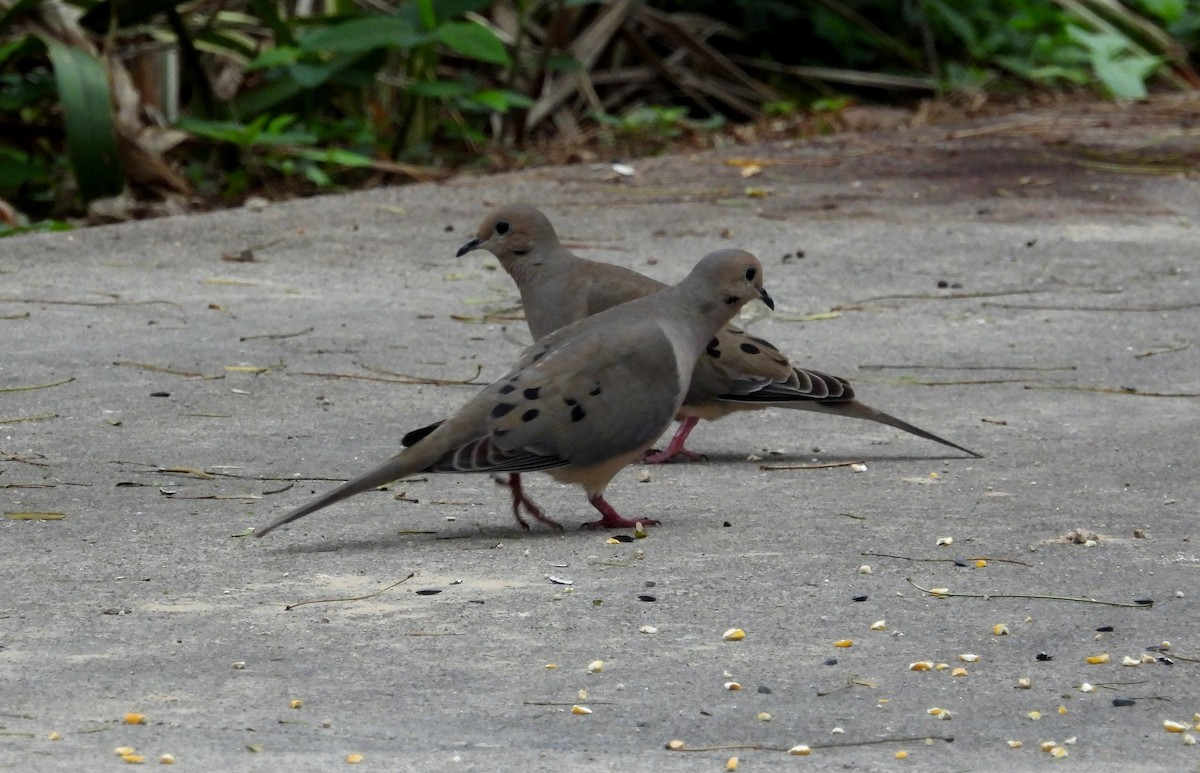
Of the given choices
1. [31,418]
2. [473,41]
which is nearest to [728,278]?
[31,418]

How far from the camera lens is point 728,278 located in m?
4.84

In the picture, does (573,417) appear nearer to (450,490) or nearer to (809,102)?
(450,490)

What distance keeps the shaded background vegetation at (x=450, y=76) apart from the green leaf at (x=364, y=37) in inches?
0.5

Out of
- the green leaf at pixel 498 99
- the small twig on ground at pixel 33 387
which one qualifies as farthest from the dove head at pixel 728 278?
the green leaf at pixel 498 99

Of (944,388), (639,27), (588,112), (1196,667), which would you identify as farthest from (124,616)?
(639,27)

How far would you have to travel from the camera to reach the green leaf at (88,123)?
8742mm

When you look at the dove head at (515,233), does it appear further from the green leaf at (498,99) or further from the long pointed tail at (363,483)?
the green leaf at (498,99)

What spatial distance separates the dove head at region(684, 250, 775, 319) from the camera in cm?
483

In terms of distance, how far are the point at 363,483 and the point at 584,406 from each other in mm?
573

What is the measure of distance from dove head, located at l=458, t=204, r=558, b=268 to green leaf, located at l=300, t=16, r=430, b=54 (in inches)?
150

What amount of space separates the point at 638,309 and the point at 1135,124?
7.29 meters

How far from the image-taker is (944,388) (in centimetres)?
619

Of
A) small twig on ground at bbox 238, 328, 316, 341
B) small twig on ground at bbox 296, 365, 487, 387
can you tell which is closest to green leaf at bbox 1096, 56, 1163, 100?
small twig on ground at bbox 238, 328, 316, 341

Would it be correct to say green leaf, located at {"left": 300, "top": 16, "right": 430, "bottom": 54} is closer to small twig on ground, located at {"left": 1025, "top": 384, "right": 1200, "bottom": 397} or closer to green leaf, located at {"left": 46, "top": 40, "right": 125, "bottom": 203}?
green leaf, located at {"left": 46, "top": 40, "right": 125, "bottom": 203}
